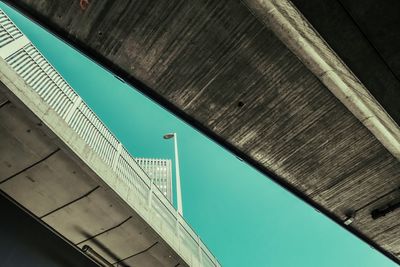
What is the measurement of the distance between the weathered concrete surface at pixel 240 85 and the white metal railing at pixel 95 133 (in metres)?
2.34

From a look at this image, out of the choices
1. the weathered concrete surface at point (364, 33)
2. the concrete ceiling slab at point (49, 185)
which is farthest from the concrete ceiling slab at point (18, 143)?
the weathered concrete surface at point (364, 33)

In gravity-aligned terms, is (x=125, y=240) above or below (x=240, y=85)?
below

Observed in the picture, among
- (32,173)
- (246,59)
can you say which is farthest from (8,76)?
(246,59)

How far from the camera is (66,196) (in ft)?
25.6

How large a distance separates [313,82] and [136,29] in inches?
138

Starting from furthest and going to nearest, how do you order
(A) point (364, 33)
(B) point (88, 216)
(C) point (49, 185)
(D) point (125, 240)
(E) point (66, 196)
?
(D) point (125, 240) → (B) point (88, 216) → (E) point (66, 196) → (C) point (49, 185) → (A) point (364, 33)

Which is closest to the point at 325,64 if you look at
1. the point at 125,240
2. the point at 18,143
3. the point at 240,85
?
the point at 240,85

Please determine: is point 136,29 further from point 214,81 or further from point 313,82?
point 313,82

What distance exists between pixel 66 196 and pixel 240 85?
4661mm

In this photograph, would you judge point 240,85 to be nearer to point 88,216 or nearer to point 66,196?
point 66,196

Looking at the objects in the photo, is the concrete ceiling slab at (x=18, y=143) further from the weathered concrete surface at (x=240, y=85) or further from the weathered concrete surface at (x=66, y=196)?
the weathered concrete surface at (x=240, y=85)

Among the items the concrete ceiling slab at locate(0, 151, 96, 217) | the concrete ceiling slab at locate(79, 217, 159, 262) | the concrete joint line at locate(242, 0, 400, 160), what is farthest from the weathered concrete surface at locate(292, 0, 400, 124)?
the concrete ceiling slab at locate(79, 217, 159, 262)

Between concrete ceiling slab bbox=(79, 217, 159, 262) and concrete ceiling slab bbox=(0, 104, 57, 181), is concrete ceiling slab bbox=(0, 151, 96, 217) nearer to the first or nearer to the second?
concrete ceiling slab bbox=(0, 104, 57, 181)

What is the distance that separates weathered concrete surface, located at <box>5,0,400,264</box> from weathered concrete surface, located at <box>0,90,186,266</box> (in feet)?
6.67
